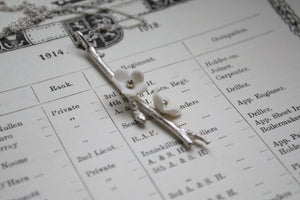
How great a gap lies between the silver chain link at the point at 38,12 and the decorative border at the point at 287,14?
334mm

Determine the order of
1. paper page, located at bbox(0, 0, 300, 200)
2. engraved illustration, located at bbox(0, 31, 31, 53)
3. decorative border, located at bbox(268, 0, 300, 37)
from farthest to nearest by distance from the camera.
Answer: decorative border, located at bbox(268, 0, 300, 37) → engraved illustration, located at bbox(0, 31, 31, 53) → paper page, located at bbox(0, 0, 300, 200)

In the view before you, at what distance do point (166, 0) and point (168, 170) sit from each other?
47cm

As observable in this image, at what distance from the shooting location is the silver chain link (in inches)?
35.3

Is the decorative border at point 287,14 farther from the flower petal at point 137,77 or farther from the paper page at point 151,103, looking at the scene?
the flower petal at point 137,77

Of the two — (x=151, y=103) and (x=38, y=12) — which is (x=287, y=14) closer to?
(x=151, y=103)

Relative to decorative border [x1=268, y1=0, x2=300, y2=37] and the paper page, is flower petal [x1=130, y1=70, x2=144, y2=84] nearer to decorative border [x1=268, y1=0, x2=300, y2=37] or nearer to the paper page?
the paper page

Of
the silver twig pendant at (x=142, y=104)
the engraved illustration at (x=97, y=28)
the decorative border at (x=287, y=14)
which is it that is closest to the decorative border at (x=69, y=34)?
the engraved illustration at (x=97, y=28)

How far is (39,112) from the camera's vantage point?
750 millimetres

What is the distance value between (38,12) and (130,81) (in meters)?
0.32

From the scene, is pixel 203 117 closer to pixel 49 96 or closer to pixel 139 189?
pixel 139 189

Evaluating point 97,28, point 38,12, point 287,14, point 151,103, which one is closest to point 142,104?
point 151,103

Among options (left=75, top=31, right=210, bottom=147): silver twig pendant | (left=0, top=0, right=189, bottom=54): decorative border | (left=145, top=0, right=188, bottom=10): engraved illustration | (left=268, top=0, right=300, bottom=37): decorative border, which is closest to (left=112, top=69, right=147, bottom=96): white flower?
(left=75, top=31, right=210, bottom=147): silver twig pendant

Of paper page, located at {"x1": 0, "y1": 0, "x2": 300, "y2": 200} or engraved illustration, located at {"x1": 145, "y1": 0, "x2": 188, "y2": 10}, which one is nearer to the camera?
paper page, located at {"x1": 0, "y1": 0, "x2": 300, "y2": 200}

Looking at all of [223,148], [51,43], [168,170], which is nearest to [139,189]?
[168,170]
